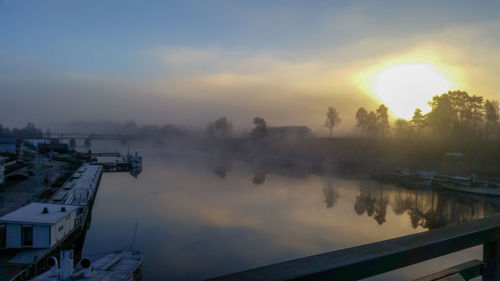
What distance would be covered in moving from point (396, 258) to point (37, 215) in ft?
28.0

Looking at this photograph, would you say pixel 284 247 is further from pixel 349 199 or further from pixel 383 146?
pixel 383 146

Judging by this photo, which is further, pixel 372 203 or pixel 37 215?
pixel 372 203

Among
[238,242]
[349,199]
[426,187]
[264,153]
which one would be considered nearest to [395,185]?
[426,187]

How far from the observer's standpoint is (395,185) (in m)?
19.8

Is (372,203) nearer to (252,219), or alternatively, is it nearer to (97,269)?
(252,219)

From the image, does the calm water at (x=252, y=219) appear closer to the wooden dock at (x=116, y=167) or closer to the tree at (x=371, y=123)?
the wooden dock at (x=116, y=167)

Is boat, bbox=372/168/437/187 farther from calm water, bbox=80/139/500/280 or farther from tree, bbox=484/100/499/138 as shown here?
tree, bbox=484/100/499/138

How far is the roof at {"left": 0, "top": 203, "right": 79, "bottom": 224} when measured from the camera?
699 cm

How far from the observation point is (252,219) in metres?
11.6

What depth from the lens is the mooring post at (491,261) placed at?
0.86m

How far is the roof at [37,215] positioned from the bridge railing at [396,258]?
25.4 ft

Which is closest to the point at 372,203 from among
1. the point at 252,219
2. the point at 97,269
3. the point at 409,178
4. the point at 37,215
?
the point at 252,219

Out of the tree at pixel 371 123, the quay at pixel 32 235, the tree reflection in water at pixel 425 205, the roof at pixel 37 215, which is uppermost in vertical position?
the tree at pixel 371 123

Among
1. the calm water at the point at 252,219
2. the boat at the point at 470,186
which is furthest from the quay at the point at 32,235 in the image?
the boat at the point at 470,186
